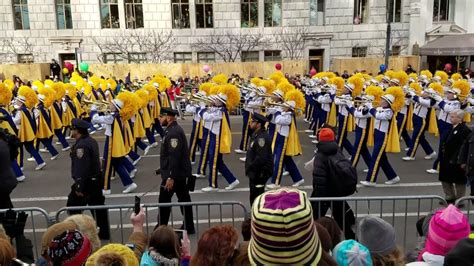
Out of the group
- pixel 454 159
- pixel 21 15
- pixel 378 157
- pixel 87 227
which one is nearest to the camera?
pixel 87 227

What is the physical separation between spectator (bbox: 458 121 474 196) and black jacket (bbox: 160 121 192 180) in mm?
4167

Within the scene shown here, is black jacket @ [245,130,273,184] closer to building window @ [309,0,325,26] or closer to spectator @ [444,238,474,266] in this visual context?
spectator @ [444,238,474,266]

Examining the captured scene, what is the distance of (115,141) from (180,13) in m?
23.7

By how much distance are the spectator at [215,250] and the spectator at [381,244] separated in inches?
36.3

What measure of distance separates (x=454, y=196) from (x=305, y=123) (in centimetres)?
925

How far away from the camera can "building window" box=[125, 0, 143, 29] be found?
100 feet

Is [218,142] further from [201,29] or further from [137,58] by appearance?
[137,58]

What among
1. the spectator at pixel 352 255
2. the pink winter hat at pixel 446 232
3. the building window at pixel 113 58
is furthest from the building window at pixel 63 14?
the pink winter hat at pixel 446 232

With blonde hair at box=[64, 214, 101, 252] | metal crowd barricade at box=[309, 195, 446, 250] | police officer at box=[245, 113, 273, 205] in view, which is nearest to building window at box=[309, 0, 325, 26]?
metal crowd barricade at box=[309, 195, 446, 250]

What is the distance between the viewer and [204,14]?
31062mm

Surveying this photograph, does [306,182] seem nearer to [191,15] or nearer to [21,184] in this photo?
[21,184]

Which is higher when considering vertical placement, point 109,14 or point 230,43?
point 109,14

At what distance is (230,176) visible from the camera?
901cm

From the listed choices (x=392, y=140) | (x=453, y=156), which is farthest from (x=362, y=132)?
(x=453, y=156)
